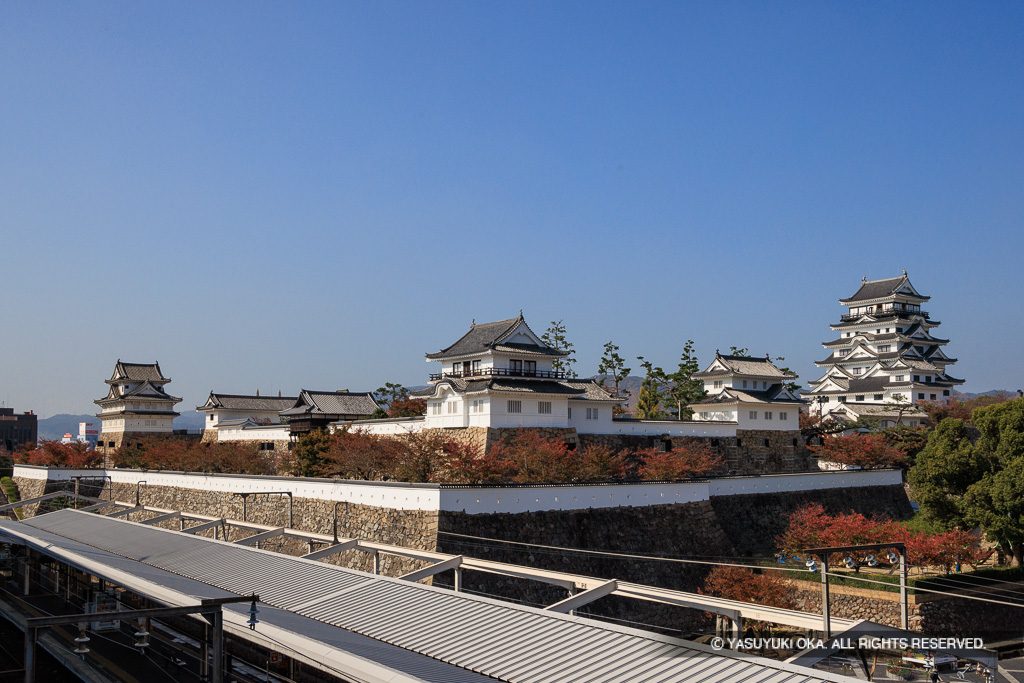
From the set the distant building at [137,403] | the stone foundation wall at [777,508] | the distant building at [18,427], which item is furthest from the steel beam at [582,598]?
the distant building at [18,427]

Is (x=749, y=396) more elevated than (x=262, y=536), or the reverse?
(x=749, y=396)

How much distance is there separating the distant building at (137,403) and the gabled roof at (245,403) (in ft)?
8.66

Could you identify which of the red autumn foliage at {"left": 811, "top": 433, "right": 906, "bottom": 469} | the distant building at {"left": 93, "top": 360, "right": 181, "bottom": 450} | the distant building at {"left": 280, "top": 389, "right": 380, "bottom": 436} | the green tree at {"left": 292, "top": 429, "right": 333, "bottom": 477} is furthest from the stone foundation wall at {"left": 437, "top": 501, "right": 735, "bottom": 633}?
the distant building at {"left": 93, "top": 360, "right": 181, "bottom": 450}

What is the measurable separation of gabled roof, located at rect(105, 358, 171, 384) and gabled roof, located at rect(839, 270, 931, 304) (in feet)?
184

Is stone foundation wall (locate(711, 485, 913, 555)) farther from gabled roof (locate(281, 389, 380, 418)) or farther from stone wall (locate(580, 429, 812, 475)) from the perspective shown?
gabled roof (locate(281, 389, 380, 418))

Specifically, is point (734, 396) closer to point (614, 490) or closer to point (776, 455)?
point (776, 455)

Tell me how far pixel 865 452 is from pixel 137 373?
1954 inches

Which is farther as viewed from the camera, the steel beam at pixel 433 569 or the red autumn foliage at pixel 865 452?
the red autumn foliage at pixel 865 452

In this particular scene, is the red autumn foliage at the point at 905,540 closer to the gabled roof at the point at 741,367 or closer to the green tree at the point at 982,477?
the green tree at the point at 982,477

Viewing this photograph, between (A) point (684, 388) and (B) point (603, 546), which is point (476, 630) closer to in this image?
(B) point (603, 546)

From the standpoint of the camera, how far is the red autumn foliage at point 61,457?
158ft

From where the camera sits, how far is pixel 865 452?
42.0 meters

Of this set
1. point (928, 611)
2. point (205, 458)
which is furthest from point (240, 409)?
point (928, 611)

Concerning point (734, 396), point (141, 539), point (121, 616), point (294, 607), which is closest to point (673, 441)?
point (734, 396)
